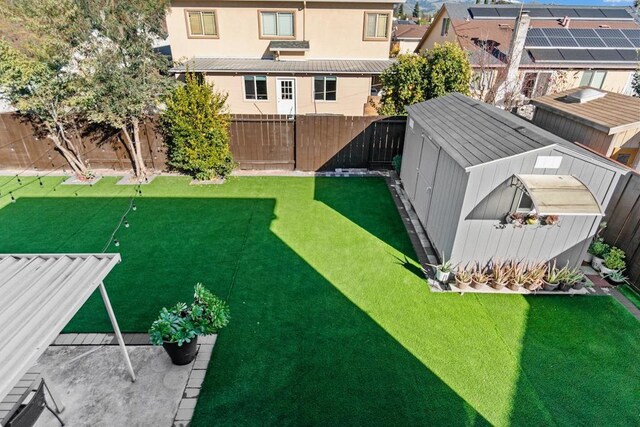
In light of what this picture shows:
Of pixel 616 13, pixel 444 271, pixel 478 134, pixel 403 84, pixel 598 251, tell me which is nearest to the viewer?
pixel 444 271

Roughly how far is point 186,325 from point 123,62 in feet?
29.3

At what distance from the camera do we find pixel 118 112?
10523mm

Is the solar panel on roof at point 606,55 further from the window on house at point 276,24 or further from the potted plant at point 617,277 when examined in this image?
the potted plant at point 617,277

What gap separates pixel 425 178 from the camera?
9.08 meters

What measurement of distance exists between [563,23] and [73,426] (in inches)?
1347

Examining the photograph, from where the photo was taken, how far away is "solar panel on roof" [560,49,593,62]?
A: 69.5 ft

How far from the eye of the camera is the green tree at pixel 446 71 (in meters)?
12.5

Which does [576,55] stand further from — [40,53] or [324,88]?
[40,53]

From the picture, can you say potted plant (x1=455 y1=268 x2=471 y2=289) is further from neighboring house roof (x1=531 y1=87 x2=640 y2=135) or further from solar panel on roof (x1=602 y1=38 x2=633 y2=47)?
solar panel on roof (x1=602 y1=38 x2=633 y2=47)

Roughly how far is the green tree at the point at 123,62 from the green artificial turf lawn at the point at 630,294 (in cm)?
1321

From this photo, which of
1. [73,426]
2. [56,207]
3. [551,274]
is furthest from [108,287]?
[551,274]

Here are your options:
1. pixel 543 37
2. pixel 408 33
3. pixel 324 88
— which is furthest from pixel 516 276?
pixel 408 33

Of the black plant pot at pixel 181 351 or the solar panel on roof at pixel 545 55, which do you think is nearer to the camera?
the black plant pot at pixel 181 351

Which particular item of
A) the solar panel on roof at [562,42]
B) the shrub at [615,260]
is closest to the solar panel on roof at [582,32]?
the solar panel on roof at [562,42]
